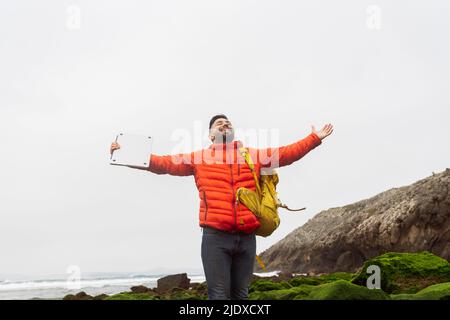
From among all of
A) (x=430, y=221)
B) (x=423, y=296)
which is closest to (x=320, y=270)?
(x=430, y=221)

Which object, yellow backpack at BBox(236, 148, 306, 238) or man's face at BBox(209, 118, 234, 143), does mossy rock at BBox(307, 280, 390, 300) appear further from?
man's face at BBox(209, 118, 234, 143)

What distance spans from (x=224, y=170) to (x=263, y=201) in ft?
1.67

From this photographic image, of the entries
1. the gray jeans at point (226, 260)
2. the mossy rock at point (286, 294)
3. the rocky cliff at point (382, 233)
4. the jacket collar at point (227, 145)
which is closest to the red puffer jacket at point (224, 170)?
the jacket collar at point (227, 145)

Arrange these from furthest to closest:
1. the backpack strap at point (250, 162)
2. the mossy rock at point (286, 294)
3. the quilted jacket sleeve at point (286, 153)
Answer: the mossy rock at point (286, 294) < the quilted jacket sleeve at point (286, 153) < the backpack strap at point (250, 162)

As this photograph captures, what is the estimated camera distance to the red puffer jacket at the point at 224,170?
15.6 ft

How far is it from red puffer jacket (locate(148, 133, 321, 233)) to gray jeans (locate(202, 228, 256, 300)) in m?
0.10

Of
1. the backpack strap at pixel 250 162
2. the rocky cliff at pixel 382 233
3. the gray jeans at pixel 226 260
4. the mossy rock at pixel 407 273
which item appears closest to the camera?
the gray jeans at pixel 226 260

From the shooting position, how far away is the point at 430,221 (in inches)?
1121

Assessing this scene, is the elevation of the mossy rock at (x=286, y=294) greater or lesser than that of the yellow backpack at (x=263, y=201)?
lesser

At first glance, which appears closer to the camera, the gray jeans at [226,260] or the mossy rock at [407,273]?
the gray jeans at [226,260]

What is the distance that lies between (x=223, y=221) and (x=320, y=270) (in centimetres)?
3606

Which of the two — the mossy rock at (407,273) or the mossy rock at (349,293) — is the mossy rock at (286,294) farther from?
the mossy rock at (407,273)

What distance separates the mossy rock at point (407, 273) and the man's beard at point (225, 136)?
13.5 ft
